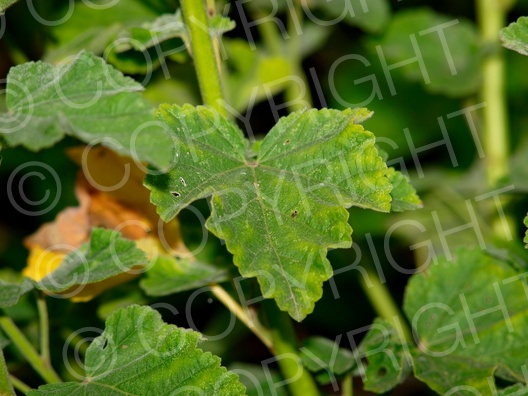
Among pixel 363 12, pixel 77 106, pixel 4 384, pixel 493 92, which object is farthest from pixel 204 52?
pixel 493 92

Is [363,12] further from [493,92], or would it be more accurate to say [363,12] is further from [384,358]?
[384,358]

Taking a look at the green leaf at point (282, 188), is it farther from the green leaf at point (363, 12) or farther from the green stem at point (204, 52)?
the green leaf at point (363, 12)

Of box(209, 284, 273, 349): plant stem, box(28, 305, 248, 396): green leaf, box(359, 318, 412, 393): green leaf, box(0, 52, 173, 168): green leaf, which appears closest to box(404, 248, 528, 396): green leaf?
box(359, 318, 412, 393): green leaf

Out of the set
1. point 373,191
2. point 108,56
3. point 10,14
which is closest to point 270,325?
point 373,191

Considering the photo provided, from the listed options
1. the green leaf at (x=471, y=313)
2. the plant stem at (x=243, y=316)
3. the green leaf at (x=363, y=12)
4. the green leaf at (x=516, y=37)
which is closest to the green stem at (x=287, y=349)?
the plant stem at (x=243, y=316)

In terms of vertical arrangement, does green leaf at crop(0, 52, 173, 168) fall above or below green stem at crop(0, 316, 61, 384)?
above

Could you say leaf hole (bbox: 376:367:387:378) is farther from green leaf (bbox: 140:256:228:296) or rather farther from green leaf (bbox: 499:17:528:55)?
green leaf (bbox: 499:17:528:55)
